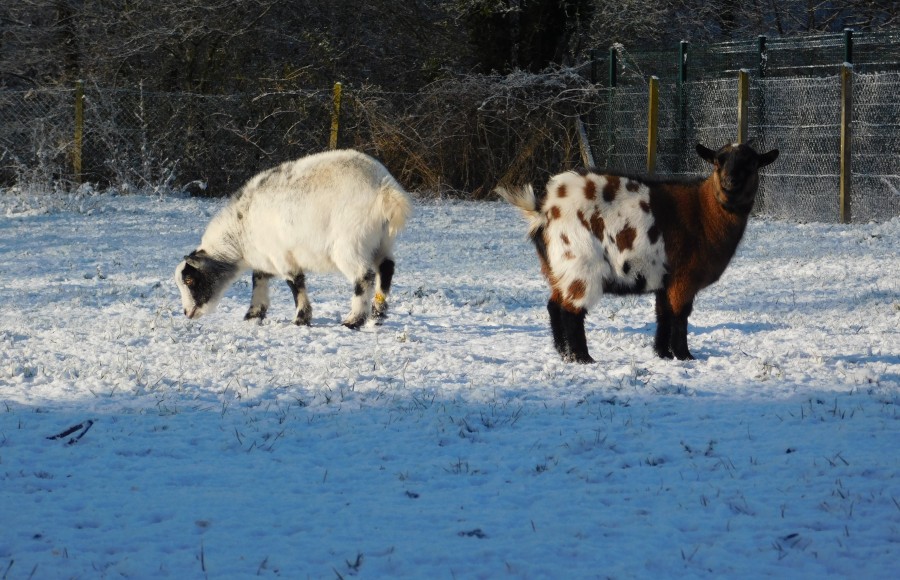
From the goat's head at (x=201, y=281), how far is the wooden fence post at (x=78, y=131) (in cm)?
1050

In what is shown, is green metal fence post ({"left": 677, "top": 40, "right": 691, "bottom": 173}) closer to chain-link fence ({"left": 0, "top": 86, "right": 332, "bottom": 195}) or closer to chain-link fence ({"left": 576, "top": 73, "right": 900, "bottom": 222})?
chain-link fence ({"left": 576, "top": 73, "right": 900, "bottom": 222})

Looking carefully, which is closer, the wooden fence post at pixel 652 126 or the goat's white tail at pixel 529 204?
the goat's white tail at pixel 529 204

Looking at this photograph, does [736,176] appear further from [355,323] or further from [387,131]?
[387,131]

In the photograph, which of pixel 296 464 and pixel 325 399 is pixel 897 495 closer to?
pixel 296 464

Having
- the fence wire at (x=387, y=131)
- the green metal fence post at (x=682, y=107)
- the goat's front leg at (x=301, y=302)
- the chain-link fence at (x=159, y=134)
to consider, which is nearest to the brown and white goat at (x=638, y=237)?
the goat's front leg at (x=301, y=302)

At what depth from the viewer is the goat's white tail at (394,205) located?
828cm

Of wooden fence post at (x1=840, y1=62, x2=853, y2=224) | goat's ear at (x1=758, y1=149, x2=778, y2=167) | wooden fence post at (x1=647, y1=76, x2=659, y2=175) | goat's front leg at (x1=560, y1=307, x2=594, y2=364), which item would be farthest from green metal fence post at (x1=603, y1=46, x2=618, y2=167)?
goat's front leg at (x1=560, y1=307, x2=594, y2=364)

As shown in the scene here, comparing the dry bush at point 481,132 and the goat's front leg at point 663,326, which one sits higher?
the dry bush at point 481,132

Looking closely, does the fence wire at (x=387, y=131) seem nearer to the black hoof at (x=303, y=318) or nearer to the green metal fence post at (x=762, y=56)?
the green metal fence post at (x=762, y=56)

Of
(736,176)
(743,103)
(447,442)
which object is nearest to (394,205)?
(736,176)

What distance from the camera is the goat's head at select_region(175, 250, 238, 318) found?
9062 millimetres

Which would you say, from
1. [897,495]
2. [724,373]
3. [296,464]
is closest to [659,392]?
[724,373]

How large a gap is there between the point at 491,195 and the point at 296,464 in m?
15.0

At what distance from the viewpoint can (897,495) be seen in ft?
14.3
